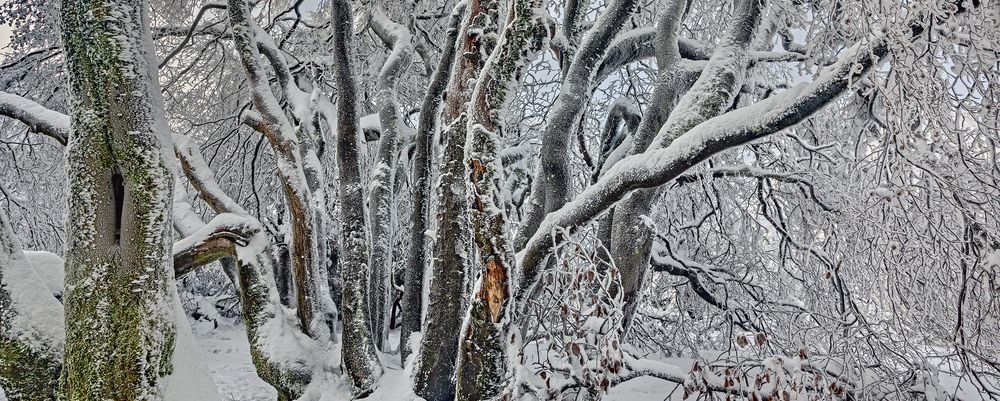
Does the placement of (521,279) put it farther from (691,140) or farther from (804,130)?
(804,130)

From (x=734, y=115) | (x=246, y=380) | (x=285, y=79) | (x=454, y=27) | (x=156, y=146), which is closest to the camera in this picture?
(x=734, y=115)

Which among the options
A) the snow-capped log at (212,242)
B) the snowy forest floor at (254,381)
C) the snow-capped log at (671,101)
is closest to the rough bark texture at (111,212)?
the snow-capped log at (212,242)

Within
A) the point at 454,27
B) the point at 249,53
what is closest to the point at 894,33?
the point at 454,27

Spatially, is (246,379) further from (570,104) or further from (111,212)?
(570,104)

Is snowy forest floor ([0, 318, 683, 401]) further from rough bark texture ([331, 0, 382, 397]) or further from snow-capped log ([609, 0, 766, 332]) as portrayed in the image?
snow-capped log ([609, 0, 766, 332])

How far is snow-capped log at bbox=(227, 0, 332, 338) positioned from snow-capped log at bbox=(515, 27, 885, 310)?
180 centimetres

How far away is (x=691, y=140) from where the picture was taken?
2.44m

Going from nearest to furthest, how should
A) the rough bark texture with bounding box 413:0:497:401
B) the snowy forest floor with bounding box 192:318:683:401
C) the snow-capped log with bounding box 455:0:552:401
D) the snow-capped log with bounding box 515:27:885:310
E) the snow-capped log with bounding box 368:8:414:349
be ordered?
1. the snow-capped log with bounding box 515:27:885:310
2. the snow-capped log with bounding box 455:0:552:401
3. the rough bark texture with bounding box 413:0:497:401
4. the snowy forest floor with bounding box 192:318:683:401
5. the snow-capped log with bounding box 368:8:414:349

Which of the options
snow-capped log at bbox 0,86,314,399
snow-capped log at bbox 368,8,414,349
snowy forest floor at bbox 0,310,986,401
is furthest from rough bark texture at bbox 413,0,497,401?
snow-capped log at bbox 368,8,414,349

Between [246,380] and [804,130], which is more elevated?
[804,130]

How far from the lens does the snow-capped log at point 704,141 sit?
219cm

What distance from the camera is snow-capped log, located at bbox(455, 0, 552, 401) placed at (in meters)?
2.42

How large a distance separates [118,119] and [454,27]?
203 cm

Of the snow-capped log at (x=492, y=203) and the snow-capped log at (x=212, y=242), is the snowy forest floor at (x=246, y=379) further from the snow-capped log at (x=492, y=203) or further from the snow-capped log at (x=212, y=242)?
the snow-capped log at (x=212, y=242)
